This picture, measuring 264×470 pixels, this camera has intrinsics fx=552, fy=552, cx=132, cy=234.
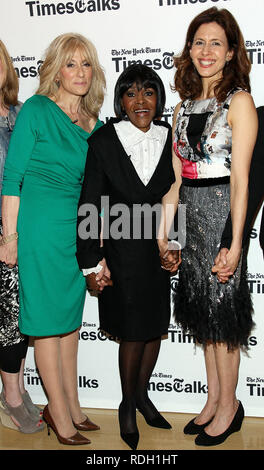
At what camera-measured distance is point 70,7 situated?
2.87m

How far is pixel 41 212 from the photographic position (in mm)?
2426

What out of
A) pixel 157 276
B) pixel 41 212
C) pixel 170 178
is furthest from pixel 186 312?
pixel 41 212

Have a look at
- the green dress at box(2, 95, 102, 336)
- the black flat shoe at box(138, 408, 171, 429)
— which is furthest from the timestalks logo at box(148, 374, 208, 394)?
the green dress at box(2, 95, 102, 336)

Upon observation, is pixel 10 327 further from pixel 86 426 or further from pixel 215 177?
pixel 215 177

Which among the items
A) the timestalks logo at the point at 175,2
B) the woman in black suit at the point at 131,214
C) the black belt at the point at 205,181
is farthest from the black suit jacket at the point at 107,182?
the timestalks logo at the point at 175,2

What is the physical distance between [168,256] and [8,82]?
1.12m

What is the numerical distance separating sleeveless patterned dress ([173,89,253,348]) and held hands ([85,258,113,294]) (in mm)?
353

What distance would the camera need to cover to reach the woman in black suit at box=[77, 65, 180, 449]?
2385mm

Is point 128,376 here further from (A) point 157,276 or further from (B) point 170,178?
(B) point 170,178

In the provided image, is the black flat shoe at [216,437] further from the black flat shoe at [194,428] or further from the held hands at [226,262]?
the held hands at [226,262]

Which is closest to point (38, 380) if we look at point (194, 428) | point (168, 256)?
point (194, 428)

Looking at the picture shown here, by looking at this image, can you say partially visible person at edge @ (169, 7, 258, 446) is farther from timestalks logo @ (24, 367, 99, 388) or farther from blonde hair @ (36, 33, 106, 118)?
timestalks logo @ (24, 367, 99, 388)

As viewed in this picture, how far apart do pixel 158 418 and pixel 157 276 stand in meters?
0.79

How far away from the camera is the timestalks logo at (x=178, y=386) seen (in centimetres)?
300
